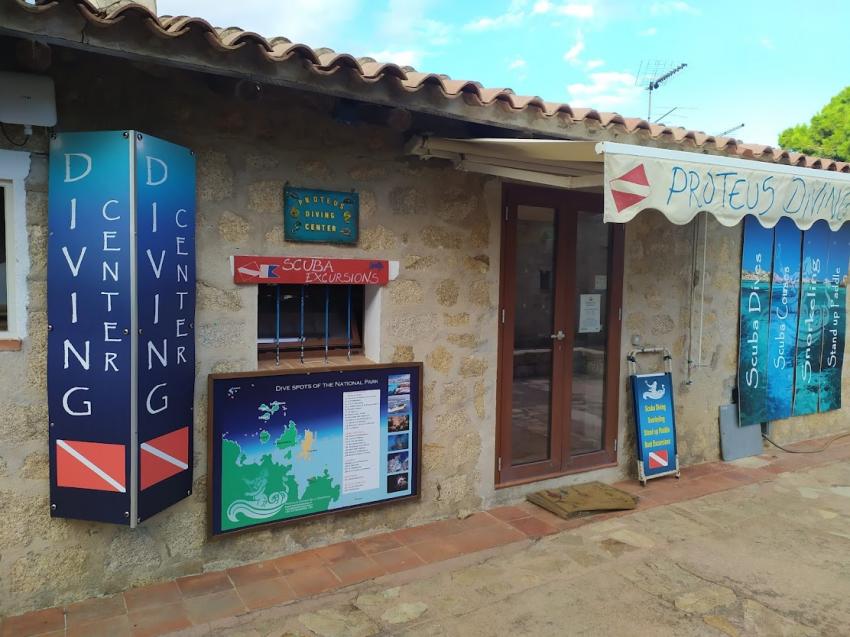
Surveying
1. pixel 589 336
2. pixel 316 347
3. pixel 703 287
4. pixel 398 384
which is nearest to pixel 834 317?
pixel 703 287

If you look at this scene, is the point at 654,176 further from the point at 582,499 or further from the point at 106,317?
the point at 106,317

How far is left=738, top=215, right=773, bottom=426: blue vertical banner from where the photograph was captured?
6340mm

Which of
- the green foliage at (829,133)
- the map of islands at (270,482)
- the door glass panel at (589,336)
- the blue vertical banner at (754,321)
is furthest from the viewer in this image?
the green foliage at (829,133)

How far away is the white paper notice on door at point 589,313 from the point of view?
5379 millimetres

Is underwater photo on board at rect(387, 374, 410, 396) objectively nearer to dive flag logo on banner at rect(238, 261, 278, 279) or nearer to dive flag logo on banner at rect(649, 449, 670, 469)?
dive flag logo on banner at rect(238, 261, 278, 279)

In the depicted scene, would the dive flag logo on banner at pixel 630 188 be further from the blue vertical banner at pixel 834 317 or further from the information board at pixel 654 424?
the blue vertical banner at pixel 834 317

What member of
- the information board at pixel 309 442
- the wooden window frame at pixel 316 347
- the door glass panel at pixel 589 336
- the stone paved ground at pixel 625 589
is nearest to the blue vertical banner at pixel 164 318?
the information board at pixel 309 442

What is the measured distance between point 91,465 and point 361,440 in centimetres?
170

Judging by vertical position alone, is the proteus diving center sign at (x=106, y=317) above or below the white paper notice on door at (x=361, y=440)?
above

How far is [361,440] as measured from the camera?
426 centimetres

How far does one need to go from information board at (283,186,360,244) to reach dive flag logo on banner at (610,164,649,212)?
169 cm

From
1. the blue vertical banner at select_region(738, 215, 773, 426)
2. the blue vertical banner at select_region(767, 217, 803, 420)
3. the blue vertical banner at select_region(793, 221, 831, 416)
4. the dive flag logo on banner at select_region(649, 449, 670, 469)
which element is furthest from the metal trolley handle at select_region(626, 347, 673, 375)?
the blue vertical banner at select_region(793, 221, 831, 416)

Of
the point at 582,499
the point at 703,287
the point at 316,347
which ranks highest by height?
the point at 703,287

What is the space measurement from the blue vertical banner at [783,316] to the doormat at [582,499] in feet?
8.72
